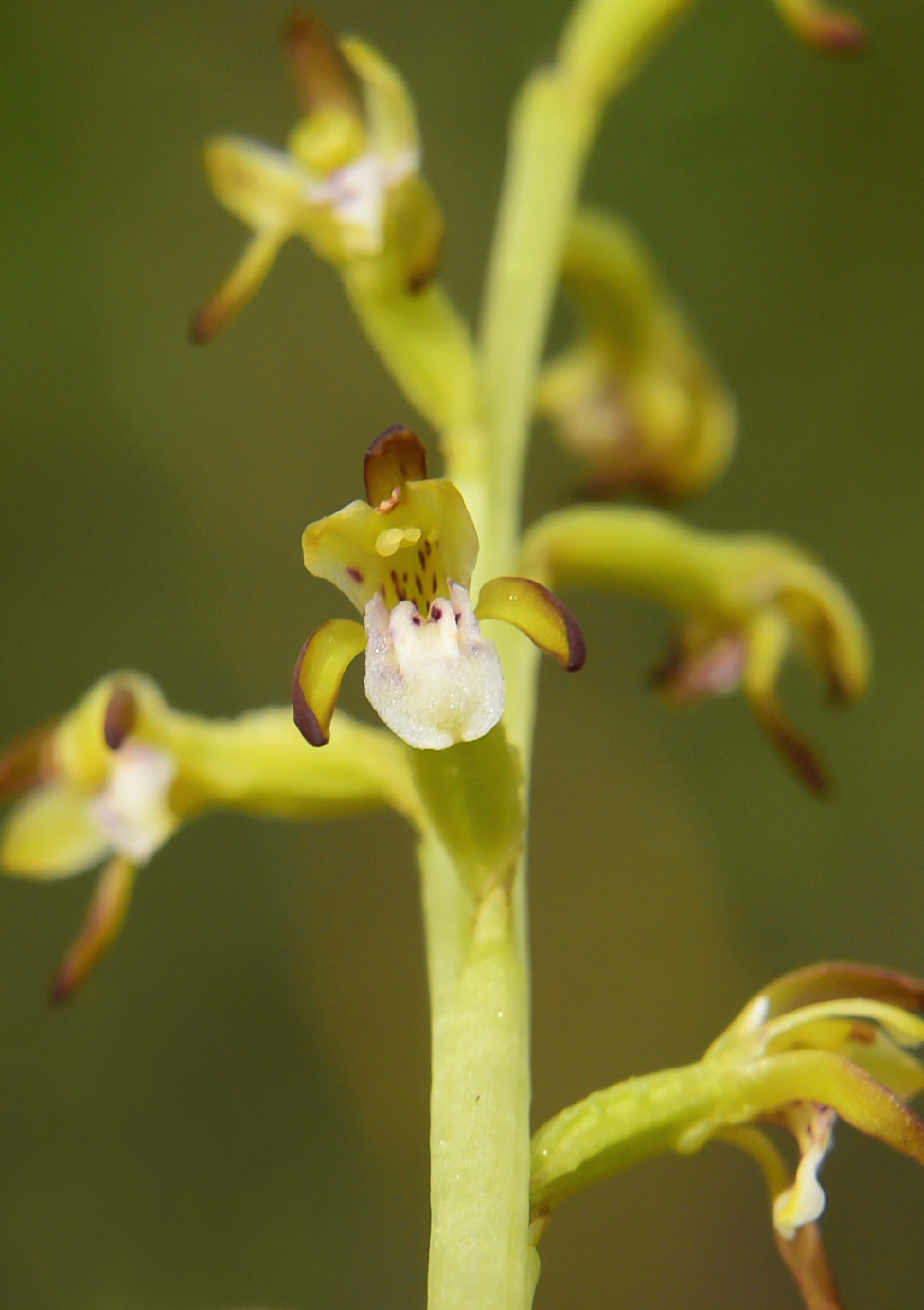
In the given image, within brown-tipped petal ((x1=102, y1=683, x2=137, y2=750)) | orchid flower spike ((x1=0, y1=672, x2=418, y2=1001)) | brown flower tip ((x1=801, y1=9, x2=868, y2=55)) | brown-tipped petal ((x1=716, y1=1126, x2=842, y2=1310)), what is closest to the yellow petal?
orchid flower spike ((x1=0, y1=672, x2=418, y2=1001))

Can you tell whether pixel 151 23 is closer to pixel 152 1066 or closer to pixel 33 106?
pixel 33 106

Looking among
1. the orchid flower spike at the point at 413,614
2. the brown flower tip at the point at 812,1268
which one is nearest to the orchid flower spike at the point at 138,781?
the orchid flower spike at the point at 413,614

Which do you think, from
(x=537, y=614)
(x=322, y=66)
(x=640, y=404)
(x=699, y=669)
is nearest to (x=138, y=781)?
(x=537, y=614)

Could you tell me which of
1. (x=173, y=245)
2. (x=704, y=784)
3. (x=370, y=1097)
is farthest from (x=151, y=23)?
(x=370, y=1097)

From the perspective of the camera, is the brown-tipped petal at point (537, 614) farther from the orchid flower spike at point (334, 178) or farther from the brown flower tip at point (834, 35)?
the brown flower tip at point (834, 35)

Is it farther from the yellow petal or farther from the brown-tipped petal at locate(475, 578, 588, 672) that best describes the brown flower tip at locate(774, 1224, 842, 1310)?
the yellow petal
